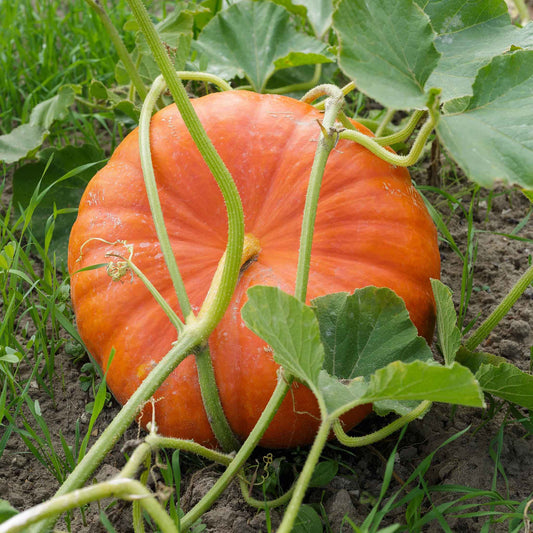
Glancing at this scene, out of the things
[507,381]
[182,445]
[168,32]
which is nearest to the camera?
[182,445]

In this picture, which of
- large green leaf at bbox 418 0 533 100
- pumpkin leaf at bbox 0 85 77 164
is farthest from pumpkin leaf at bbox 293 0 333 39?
large green leaf at bbox 418 0 533 100

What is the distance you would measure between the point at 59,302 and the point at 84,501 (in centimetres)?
95

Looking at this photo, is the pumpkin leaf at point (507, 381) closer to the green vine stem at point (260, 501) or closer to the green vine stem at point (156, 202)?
the green vine stem at point (260, 501)

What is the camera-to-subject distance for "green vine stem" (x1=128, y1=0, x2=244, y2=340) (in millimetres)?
1172

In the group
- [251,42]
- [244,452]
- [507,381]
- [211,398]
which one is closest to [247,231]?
[211,398]

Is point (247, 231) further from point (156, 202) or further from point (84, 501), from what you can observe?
point (84, 501)

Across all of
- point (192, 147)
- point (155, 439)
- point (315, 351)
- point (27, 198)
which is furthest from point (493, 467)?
point (27, 198)

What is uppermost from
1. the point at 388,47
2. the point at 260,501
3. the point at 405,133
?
→ the point at 388,47

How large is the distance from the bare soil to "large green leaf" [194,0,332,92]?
0.88 meters

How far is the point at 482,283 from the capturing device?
183 centimetres

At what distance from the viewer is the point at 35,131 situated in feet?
6.81

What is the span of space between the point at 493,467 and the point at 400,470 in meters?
0.17

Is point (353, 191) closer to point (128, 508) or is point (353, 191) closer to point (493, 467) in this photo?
point (493, 467)

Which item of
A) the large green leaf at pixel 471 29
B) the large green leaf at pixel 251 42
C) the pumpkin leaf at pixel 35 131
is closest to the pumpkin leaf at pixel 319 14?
the large green leaf at pixel 251 42
